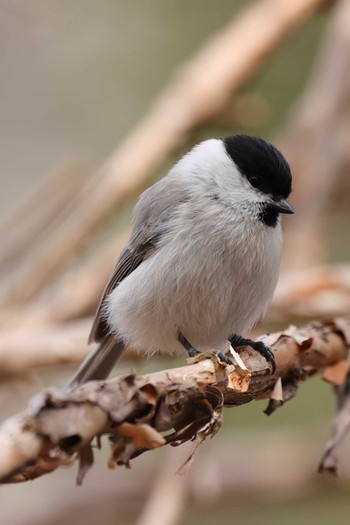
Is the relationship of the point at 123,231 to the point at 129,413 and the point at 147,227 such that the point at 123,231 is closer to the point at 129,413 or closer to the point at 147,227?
the point at 147,227

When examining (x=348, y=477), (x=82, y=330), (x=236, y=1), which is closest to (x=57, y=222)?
(x=82, y=330)

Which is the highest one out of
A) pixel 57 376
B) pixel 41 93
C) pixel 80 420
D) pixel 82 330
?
pixel 41 93

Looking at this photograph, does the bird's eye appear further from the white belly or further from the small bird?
the white belly

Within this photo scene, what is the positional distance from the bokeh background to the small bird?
436mm

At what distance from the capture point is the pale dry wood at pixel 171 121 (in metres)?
3.65

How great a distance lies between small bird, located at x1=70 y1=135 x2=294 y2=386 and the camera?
2.68 m

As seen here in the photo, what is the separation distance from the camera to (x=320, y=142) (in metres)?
3.99

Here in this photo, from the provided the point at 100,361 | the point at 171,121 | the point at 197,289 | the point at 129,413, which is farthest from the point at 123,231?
the point at 129,413

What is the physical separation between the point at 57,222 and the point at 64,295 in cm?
69

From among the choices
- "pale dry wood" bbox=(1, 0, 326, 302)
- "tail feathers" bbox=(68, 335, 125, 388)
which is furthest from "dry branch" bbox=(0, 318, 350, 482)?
"pale dry wood" bbox=(1, 0, 326, 302)

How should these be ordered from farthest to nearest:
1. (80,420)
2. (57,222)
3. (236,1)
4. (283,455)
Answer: (236,1)
(57,222)
(283,455)
(80,420)

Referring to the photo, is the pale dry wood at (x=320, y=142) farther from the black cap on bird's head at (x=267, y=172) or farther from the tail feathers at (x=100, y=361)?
the tail feathers at (x=100, y=361)

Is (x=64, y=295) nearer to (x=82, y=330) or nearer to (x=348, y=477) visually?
(x=82, y=330)

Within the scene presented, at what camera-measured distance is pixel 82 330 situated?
129 inches
